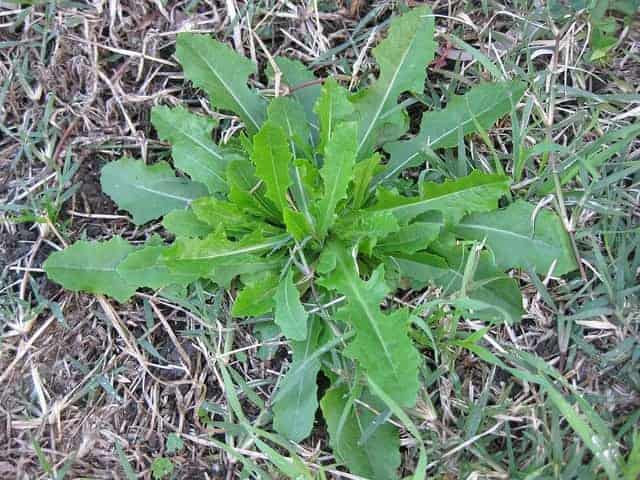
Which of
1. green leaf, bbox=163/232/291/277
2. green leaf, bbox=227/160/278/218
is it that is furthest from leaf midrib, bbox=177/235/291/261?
green leaf, bbox=227/160/278/218

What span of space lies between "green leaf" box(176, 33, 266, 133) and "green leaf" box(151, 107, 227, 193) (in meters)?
0.09

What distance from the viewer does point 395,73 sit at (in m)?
2.07

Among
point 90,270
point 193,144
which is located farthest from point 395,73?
point 90,270

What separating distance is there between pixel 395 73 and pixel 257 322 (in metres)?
0.92

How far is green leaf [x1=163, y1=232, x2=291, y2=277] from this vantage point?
1.83m

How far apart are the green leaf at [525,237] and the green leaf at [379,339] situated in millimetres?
394

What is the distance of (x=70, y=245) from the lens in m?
2.25

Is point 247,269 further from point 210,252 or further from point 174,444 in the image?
point 174,444

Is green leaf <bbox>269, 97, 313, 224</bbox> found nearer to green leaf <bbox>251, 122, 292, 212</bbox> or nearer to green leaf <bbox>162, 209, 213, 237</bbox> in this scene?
green leaf <bbox>251, 122, 292, 212</bbox>

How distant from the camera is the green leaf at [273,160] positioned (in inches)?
69.9

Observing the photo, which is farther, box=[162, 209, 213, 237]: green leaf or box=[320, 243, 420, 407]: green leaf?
box=[162, 209, 213, 237]: green leaf

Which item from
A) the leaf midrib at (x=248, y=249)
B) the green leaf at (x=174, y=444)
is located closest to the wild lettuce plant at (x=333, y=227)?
the leaf midrib at (x=248, y=249)

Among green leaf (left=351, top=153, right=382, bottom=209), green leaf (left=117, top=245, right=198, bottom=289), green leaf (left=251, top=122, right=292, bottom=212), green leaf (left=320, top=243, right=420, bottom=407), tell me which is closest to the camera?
green leaf (left=320, top=243, right=420, bottom=407)

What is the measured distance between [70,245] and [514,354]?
1.53m
